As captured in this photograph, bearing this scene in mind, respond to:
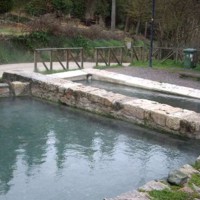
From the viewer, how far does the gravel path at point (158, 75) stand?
14.7 meters

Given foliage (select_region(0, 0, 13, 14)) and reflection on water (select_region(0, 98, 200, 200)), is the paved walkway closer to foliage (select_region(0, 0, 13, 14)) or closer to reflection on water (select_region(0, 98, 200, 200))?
foliage (select_region(0, 0, 13, 14))

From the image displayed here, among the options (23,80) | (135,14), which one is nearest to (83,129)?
(23,80)

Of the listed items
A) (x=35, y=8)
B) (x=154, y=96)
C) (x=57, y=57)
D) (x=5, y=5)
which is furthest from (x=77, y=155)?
(x=35, y=8)

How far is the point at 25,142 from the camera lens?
838 centimetres

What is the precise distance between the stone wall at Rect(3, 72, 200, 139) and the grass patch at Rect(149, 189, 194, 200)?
3006mm

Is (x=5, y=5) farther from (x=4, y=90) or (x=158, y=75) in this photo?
(x=158, y=75)

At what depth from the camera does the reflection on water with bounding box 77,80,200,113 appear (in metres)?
11.9

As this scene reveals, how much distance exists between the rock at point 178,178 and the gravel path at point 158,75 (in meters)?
8.26

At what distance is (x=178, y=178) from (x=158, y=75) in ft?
33.8

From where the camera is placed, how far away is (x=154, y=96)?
1288 cm

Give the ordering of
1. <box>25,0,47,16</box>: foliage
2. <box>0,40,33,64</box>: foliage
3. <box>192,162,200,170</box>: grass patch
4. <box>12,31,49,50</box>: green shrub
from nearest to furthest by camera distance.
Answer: <box>192,162,200,170</box>: grass patch < <box>0,40,33,64</box>: foliage < <box>12,31,49,50</box>: green shrub < <box>25,0,47,16</box>: foliage

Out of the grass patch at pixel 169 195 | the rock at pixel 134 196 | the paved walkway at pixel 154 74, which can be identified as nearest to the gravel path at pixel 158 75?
the paved walkway at pixel 154 74

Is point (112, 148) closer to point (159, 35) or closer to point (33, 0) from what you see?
point (159, 35)

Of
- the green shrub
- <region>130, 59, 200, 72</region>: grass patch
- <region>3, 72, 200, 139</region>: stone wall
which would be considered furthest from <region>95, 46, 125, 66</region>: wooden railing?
<region>3, 72, 200, 139</region>: stone wall
